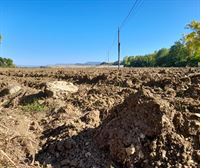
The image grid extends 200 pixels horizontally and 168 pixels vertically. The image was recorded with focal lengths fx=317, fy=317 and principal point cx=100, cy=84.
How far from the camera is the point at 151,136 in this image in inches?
147

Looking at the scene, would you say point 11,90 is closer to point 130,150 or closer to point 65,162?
point 65,162

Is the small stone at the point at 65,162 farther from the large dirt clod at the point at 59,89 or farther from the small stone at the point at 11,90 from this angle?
the small stone at the point at 11,90

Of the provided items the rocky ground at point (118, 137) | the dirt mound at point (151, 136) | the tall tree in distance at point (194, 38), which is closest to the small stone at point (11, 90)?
the rocky ground at point (118, 137)

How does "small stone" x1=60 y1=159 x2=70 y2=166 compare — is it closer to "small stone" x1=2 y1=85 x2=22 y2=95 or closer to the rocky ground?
the rocky ground

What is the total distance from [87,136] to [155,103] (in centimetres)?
105

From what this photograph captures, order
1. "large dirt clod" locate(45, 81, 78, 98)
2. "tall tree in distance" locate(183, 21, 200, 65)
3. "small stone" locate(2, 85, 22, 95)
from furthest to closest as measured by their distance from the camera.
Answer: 1. "tall tree in distance" locate(183, 21, 200, 65)
2. "small stone" locate(2, 85, 22, 95)
3. "large dirt clod" locate(45, 81, 78, 98)

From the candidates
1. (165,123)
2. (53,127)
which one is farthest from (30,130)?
(165,123)

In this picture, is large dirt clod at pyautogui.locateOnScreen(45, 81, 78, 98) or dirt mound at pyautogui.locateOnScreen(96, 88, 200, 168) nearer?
dirt mound at pyautogui.locateOnScreen(96, 88, 200, 168)

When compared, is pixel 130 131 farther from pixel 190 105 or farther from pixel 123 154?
pixel 190 105

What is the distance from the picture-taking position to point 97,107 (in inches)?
238

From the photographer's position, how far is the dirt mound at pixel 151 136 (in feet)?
11.6

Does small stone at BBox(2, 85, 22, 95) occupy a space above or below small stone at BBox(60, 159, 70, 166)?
above

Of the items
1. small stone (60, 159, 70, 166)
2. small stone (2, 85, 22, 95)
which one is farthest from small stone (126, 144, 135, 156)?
small stone (2, 85, 22, 95)

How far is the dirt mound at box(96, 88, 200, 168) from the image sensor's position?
11.6 ft
